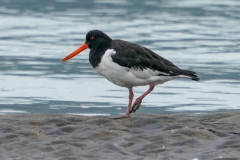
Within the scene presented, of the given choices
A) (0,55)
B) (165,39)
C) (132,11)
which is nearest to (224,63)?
(165,39)

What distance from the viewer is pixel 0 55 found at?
19062 mm

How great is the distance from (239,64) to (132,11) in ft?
41.9

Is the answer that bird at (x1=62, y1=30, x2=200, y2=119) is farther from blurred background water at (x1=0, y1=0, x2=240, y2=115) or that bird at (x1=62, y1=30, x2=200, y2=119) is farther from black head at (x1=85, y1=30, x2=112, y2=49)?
blurred background water at (x1=0, y1=0, x2=240, y2=115)

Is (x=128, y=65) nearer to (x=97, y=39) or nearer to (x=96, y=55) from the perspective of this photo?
(x=96, y=55)

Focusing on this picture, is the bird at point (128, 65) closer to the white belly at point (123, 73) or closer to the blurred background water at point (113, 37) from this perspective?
the white belly at point (123, 73)

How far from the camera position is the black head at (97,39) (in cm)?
1018

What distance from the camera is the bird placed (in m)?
9.70

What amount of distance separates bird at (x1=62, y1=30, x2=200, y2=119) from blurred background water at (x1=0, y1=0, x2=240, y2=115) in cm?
272

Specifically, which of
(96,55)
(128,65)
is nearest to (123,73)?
(128,65)

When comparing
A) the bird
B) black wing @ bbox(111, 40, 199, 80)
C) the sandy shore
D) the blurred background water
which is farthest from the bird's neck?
the blurred background water

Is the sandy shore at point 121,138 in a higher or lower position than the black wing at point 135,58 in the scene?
lower

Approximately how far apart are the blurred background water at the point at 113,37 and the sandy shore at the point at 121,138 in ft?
10.8

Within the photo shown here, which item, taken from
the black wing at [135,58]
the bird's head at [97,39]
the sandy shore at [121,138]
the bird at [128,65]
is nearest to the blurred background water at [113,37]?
the bird's head at [97,39]

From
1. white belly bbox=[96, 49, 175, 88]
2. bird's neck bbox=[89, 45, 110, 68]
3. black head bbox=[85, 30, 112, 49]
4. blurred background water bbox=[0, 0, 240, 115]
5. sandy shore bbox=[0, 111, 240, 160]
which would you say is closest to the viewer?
sandy shore bbox=[0, 111, 240, 160]
